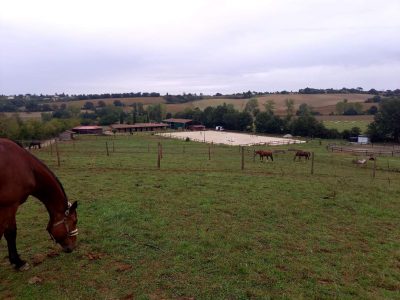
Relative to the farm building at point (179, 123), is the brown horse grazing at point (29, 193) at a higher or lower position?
higher

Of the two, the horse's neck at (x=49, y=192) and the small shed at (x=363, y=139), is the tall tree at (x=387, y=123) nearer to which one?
the small shed at (x=363, y=139)

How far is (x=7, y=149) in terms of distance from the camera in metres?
5.47

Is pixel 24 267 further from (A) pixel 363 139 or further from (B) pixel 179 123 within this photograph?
(B) pixel 179 123

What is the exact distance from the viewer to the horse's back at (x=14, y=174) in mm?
5207

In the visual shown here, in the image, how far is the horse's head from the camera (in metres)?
5.72

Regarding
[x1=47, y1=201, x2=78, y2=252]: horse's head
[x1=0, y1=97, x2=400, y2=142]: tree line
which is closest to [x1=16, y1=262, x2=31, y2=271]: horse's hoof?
[x1=47, y1=201, x2=78, y2=252]: horse's head

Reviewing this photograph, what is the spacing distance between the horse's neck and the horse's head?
121 mm

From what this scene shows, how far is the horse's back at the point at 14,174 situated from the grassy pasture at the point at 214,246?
1511mm

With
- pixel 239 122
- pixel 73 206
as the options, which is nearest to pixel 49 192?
pixel 73 206

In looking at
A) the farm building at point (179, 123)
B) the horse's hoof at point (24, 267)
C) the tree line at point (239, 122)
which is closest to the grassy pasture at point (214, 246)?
the horse's hoof at point (24, 267)

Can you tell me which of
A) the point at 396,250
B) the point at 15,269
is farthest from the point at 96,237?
the point at 396,250

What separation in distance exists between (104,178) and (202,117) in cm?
7816

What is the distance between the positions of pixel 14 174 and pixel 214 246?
4049 mm

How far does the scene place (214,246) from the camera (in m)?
7.12
